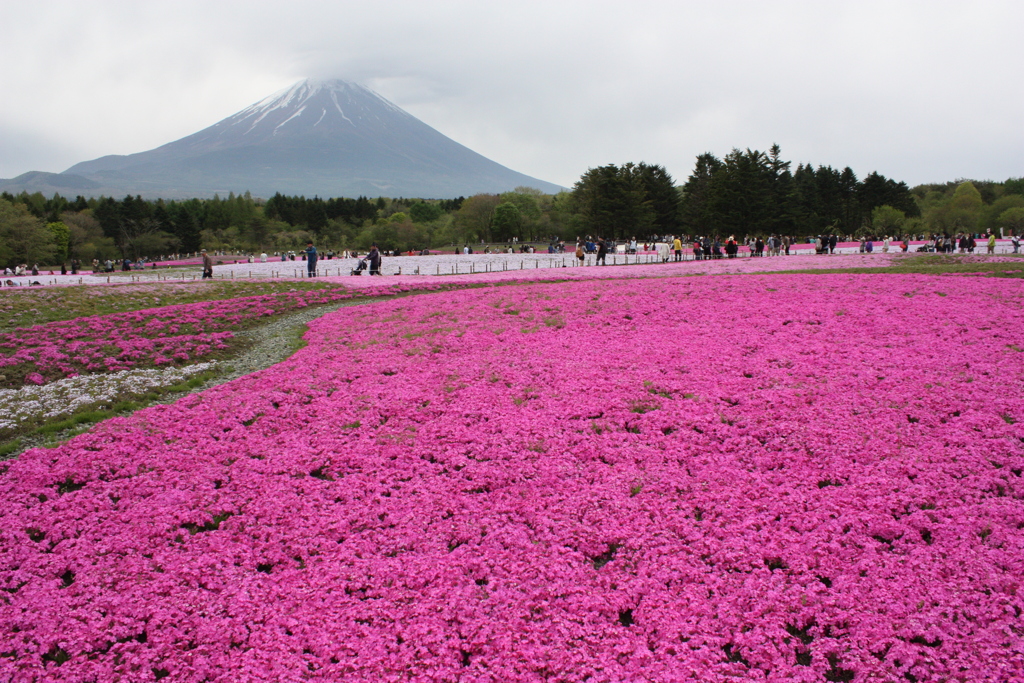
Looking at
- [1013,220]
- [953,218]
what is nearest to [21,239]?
[953,218]

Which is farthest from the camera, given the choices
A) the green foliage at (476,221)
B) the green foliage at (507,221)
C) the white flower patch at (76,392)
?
the green foliage at (476,221)

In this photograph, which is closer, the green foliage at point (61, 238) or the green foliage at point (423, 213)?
the green foliage at point (61, 238)

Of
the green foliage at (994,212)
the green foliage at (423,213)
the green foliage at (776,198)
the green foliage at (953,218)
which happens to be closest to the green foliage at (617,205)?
the green foliage at (776,198)

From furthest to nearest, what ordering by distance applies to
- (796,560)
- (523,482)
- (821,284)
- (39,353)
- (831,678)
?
1. (821,284)
2. (39,353)
3. (523,482)
4. (796,560)
5. (831,678)

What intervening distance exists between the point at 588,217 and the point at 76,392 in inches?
3751

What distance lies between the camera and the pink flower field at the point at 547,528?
552 centimetres

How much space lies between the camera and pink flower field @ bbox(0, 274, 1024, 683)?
18.1 ft

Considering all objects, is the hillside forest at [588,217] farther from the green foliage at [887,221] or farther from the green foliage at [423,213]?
the green foliage at [423,213]

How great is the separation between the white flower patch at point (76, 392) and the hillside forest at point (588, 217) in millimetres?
81961

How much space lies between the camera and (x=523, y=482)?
8750mm

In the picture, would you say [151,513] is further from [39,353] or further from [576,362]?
[39,353]

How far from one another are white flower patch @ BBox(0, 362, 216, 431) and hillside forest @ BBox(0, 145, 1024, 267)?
82.0 metres

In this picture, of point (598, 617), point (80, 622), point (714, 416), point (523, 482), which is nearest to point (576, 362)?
point (714, 416)

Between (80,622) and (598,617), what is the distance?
5541mm
